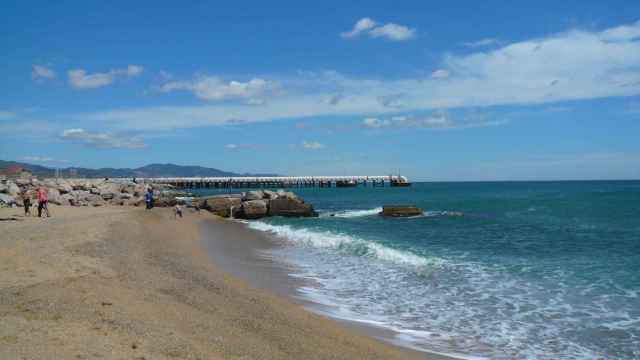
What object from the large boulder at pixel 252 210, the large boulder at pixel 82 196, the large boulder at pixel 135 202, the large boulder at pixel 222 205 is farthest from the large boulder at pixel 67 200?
the large boulder at pixel 252 210

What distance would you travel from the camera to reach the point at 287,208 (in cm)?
3766

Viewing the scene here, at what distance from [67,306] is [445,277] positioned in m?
9.12

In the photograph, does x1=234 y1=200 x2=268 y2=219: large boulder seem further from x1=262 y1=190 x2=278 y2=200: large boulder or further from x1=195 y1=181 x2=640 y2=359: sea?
x1=195 y1=181 x2=640 y2=359: sea

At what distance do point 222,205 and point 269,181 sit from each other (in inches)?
3057

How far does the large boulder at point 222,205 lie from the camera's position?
3681 cm

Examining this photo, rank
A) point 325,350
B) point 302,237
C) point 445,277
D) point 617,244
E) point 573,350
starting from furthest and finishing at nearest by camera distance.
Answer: point 302,237 → point 617,244 → point 445,277 → point 573,350 → point 325,350

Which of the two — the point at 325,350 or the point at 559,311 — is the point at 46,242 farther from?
the point at 559,311

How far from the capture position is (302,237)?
23578 millimetres

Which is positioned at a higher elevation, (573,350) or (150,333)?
(150,333)

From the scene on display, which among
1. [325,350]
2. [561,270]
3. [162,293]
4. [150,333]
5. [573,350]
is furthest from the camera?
[561,270]

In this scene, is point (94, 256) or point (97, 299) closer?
point (97, 299)

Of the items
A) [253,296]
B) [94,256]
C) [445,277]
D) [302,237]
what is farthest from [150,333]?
[302,237]

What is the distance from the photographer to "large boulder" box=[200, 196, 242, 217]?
36812mm

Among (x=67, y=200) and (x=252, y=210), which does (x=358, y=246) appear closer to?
(x=252, y=210)
